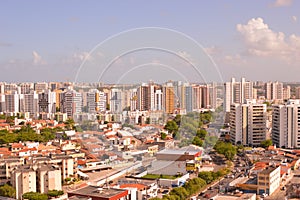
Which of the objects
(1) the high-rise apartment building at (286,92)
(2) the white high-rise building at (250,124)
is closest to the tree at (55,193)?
(2) the white high-rise building at (250,124)

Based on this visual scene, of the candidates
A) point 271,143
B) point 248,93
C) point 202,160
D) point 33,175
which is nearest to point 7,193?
point 33,175

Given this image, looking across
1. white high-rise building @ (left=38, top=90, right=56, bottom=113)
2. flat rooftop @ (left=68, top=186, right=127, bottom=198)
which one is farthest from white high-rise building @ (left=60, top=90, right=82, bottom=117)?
flat rooftop @ (left=68, top=186, right=127, bottom=198)

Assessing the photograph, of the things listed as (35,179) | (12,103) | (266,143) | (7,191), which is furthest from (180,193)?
(12,103)

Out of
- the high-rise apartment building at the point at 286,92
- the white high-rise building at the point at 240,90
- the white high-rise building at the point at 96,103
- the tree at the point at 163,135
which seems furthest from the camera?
the high-rise apartment building at the point at 286,92

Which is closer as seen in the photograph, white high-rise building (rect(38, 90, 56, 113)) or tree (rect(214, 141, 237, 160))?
tree (rect(214, 141, 237, 160))

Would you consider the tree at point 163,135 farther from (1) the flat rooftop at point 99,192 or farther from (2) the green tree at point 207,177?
(1) the flat rooftop at point 99,192

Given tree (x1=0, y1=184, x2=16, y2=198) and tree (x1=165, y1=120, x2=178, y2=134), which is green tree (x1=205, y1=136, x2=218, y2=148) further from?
tree (x1=0, y1=184, x2=16, y2=198)

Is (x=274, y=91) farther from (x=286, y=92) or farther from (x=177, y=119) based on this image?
(x=177, y=119)
